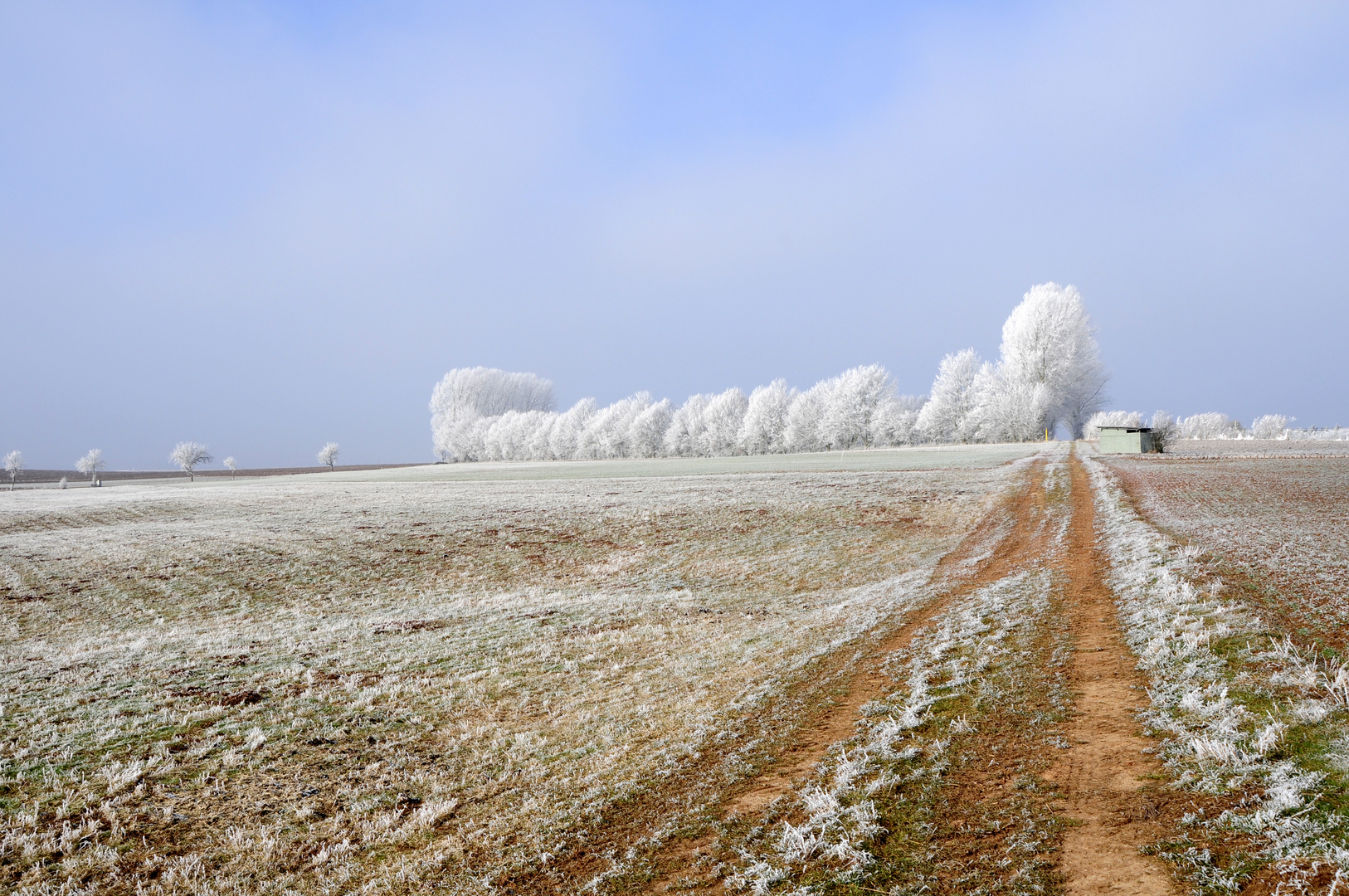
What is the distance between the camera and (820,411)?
116812 mm

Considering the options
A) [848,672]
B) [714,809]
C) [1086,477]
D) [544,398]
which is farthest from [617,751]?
[544,398]

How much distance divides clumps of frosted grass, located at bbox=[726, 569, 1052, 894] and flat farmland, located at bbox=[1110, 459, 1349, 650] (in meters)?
3.90

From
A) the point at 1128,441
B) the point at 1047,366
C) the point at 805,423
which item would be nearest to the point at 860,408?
the point at 805,423

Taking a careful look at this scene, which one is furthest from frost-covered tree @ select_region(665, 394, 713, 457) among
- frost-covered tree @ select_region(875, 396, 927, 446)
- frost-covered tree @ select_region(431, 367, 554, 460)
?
frost-covered tree @ select_region(431, 367, 554, 460)

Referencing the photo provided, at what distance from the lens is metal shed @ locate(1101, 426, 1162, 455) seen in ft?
189

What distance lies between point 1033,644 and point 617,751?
666cm

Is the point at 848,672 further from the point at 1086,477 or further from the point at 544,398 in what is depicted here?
the point at 544,398

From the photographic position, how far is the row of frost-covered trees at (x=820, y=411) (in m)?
91.6

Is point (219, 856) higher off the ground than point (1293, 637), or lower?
lower

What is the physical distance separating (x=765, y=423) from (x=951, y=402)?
105 ft

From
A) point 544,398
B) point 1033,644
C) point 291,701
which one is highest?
point 544,398

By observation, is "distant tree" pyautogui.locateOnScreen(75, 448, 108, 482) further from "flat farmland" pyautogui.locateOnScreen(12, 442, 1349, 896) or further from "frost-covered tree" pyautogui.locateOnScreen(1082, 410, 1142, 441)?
"frost-covered tree" pyautogui.locateOnScreen(1082, 410, 1142, 441)

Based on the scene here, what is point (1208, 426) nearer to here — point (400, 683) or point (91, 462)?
point (400, 683)

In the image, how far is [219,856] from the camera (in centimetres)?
625
